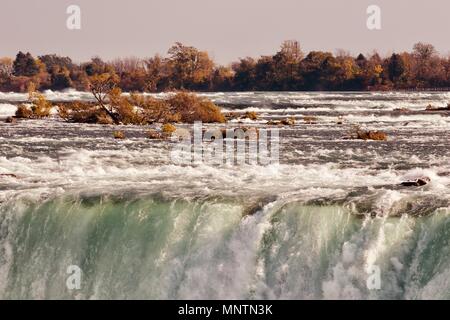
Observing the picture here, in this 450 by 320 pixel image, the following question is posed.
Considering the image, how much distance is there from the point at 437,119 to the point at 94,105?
21591mm

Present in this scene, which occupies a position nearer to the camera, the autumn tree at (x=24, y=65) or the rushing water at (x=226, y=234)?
the rushing water at (x=226, y=234)

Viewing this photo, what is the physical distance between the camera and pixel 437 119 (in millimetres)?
57781

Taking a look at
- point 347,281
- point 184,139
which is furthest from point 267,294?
point 184,139

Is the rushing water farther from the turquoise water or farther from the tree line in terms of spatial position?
the tree line

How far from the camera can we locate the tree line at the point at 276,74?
6088 inches

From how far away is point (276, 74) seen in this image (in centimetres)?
15975

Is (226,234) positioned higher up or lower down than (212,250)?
higher up

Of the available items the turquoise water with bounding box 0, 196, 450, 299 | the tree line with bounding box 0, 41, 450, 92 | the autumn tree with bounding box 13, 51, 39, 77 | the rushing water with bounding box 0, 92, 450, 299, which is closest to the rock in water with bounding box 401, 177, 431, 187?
the rushing water with bounding box 0, 92, 450, 299

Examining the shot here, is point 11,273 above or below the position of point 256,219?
below

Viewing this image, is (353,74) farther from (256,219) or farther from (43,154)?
(256,219)

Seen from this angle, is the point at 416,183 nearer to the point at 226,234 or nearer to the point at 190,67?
the point at 226,234

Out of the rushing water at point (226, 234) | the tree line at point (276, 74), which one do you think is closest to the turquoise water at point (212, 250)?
the rushing water at point (226, 234)

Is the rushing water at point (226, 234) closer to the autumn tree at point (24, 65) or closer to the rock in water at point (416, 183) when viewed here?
the rock in water at point (416, 183)

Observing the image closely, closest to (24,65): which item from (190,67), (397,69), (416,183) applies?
(190,67)
